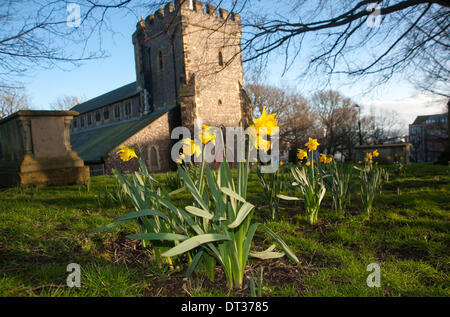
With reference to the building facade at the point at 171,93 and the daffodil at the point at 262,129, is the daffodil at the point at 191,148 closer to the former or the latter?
the daffodil at the point at 262,129

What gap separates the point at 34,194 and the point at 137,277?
4.09m

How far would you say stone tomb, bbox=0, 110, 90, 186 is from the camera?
6137 mm

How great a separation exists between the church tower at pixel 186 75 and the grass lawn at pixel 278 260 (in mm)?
14203

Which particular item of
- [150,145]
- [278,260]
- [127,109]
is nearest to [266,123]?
[278,260]

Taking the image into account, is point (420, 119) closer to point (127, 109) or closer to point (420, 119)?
point (420, 119)

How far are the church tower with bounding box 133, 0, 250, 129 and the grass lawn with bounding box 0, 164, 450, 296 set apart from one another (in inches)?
559

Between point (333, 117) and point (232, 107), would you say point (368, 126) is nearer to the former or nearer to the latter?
point (333, 117)

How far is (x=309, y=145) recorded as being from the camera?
11.2 ft

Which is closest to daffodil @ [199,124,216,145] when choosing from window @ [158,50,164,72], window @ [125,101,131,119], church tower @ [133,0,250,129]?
church tower @ [133,0,250,129]

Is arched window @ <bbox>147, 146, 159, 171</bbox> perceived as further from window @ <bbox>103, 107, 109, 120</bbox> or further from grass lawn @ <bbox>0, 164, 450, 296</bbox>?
grass lawn @ <bbox>0, 164, 450, 296</bbox>

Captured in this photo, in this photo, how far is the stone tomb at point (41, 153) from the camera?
20.1ft

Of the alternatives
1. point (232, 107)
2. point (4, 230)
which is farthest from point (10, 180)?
point (232, 107)
